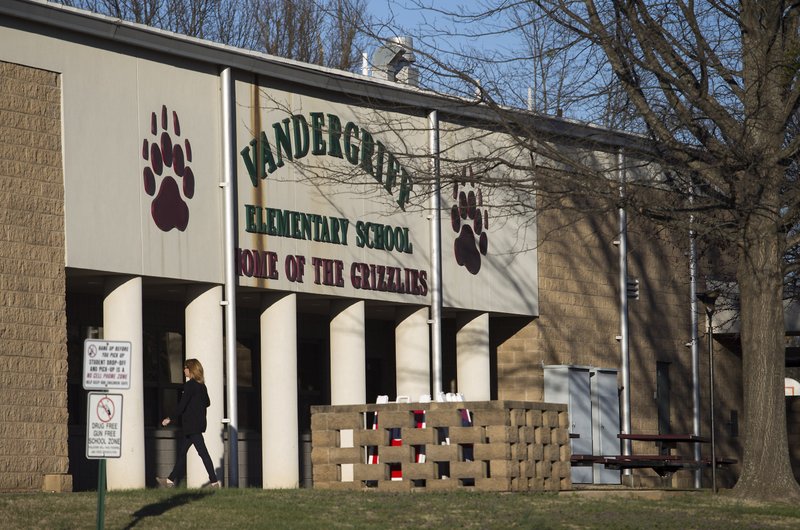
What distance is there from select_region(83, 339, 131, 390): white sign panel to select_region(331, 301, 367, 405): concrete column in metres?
12.5

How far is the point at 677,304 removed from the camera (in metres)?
34.3

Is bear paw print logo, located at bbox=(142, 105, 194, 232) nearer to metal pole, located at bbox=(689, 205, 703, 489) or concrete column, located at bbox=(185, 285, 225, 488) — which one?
concrete column, located at bbox=(185, 285, 225, 488)

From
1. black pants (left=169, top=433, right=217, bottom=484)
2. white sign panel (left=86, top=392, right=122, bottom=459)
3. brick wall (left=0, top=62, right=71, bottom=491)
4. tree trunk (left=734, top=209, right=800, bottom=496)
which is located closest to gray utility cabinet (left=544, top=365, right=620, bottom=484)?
tree trunk (left=734, top=209, right=800, bottom=496)

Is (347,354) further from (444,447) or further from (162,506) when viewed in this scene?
(162,506)

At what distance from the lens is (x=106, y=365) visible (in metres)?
14.0

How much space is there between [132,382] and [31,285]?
7.84 ft

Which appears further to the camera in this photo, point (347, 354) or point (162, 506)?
point (347, 354)

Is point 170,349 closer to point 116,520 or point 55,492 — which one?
point 55,492

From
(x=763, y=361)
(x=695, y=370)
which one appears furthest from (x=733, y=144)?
(x=695, y=370)

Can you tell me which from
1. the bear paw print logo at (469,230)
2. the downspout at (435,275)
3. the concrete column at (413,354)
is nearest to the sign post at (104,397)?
the concrete column at (413,354)

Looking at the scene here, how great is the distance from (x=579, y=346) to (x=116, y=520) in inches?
660

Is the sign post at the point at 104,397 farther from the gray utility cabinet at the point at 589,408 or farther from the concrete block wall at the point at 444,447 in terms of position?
the gray utility cabinet at the point at 589,408

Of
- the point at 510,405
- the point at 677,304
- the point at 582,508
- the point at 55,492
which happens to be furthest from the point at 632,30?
the point at 677,304

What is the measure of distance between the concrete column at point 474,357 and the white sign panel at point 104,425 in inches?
621
